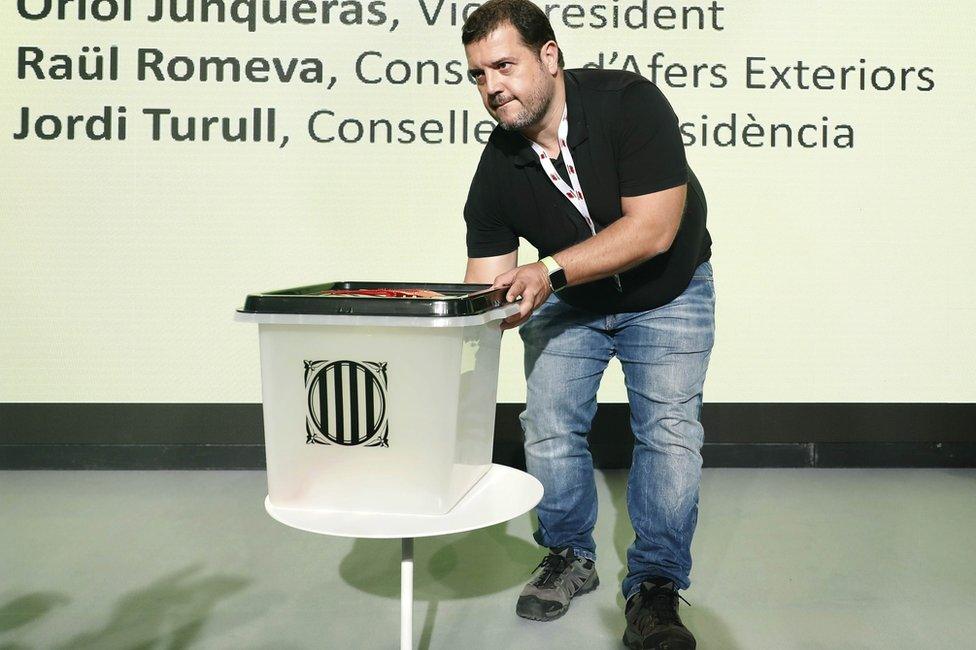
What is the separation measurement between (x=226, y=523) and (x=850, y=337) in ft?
6.97

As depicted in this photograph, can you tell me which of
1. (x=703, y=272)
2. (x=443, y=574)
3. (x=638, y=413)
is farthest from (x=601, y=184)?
(x=443, y=574)

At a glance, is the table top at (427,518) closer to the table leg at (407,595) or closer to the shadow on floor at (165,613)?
the table leg at (407,595)

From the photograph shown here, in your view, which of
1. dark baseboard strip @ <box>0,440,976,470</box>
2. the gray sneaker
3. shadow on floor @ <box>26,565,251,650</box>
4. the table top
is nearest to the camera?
the table top

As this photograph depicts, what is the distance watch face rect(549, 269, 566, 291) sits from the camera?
5.12ft

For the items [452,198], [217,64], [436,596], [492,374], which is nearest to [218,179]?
[217,64]

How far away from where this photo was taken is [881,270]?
323cm

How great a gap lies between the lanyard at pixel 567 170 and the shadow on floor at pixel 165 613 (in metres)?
1.09

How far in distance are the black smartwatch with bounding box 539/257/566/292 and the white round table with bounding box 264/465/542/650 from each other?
0.33 meters

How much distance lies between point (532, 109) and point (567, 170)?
0.15m

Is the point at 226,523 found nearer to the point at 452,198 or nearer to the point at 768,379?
the point at 452,198

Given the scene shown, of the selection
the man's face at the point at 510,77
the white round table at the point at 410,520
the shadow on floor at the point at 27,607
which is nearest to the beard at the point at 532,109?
the man's face at the point at 510,77

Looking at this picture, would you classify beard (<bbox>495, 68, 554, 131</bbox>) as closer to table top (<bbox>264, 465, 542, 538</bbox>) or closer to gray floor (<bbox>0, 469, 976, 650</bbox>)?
table top (<bbox>264, 465, 542, 538</bbox>)

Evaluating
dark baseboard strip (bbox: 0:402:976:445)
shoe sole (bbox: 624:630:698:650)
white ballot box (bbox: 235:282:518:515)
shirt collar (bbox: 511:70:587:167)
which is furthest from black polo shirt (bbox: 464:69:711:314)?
dark baseboard strip (bbox: 0:402:976:445)

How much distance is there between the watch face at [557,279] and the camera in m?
1.56
